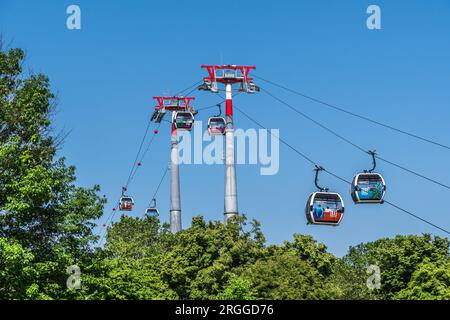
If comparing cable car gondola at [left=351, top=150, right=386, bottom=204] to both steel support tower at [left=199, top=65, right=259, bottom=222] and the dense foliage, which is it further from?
steel support tower at [left=199, top=65, right=259, bottom=222]

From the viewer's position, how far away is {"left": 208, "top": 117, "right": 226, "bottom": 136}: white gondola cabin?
75400mm

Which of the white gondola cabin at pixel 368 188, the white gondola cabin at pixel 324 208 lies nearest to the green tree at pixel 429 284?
the white gondola cabin at pixel 368 188

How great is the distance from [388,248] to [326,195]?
36.9m

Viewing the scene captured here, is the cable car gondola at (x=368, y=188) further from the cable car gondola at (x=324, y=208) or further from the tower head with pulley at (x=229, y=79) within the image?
the tower head with pulley at (x=229, y=79)

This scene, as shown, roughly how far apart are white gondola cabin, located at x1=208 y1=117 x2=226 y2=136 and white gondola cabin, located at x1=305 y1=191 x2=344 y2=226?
36.6 m

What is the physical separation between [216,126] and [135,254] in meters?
28.8

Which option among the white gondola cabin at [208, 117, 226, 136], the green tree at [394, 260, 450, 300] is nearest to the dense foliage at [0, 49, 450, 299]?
the green tree at [394, 260, 450, 300]

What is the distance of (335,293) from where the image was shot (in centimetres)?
6594

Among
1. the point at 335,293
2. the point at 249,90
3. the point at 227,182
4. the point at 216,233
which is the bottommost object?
the point at 335,293

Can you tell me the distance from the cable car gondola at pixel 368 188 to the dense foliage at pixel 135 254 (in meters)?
12.2

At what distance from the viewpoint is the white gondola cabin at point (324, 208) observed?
3878cm

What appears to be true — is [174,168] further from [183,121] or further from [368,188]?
[368,188]
